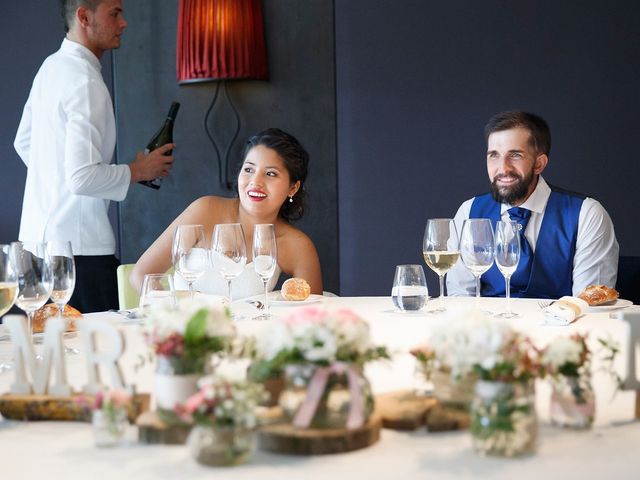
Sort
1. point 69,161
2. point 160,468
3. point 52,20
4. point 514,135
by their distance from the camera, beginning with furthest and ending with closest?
point 52,20 → point 514,135 → point 69,161 → point 160,468

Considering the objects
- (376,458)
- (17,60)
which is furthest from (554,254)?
(17,60)

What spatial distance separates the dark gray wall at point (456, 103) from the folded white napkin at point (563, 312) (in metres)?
2.48

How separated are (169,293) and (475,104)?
2.93 m

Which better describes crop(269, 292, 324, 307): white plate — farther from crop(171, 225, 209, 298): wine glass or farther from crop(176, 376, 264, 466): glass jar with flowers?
crop(176, 376, 264, 466): glass jar with flowers

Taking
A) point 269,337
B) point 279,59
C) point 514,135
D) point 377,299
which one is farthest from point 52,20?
point 269,337

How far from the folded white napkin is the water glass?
30 cm

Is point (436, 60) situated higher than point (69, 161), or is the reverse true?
point (436, 60)

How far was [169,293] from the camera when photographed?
6.21 feet

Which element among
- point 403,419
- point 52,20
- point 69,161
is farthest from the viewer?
point 52,20

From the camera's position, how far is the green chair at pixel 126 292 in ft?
10.3

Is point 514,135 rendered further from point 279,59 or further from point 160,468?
point 160,468

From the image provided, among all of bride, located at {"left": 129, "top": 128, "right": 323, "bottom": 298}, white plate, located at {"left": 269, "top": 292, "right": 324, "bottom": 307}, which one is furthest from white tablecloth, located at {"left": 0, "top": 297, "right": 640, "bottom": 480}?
bride, located at {"left": 129, "top": 128, "right": 323, "bottom": 298}

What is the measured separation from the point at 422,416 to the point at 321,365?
190mm

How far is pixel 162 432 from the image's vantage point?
107 centimetres
